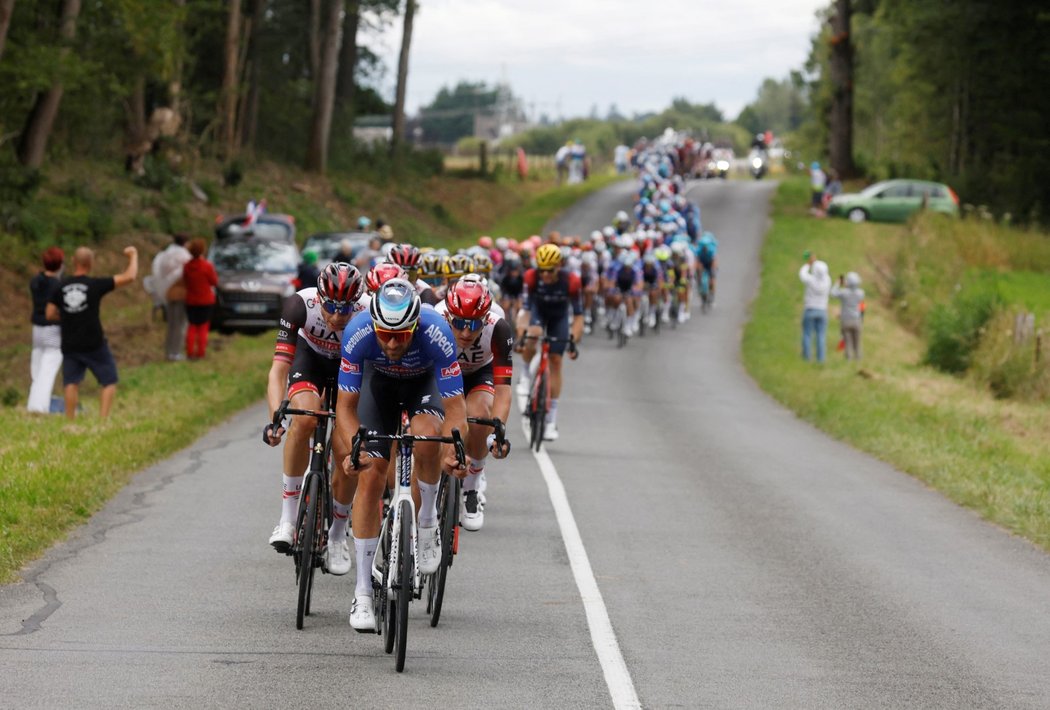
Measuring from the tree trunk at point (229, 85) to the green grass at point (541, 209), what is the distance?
10205 millimetres

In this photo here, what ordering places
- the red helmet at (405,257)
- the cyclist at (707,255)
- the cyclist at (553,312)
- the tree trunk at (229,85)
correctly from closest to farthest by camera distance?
the red helmet at (405,257)
the cyclist at (553,312)
the cyclist at (707,255)
the tree trunk at (229,85)

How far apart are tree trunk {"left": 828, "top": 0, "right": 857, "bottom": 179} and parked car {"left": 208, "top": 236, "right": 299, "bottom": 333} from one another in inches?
1286

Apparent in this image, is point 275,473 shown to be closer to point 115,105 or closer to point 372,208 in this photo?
point 115,105

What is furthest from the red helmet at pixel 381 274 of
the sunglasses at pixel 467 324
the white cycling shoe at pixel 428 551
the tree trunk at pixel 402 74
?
the tree trunk at pixel 402 74

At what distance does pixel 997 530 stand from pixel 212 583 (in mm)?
6628

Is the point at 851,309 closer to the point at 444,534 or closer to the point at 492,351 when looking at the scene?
the point at 492,351

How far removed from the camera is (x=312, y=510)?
8875 millimetres

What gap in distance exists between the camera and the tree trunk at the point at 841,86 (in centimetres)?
5816

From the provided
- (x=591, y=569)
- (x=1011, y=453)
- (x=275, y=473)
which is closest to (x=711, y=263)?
(x=1011, y=453)

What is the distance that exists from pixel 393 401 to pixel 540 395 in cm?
809

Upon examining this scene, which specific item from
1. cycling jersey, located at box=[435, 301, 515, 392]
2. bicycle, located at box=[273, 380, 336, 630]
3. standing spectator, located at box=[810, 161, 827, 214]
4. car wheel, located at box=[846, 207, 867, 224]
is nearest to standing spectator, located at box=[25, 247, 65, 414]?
cycling jersey, located at box=[435, 301, 515, 392]

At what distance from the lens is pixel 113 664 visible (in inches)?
306

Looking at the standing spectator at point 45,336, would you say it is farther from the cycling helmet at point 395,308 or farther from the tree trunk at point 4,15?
the tree trunk at point 4,15

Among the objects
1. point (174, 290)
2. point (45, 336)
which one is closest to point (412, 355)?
point (45, 336)
